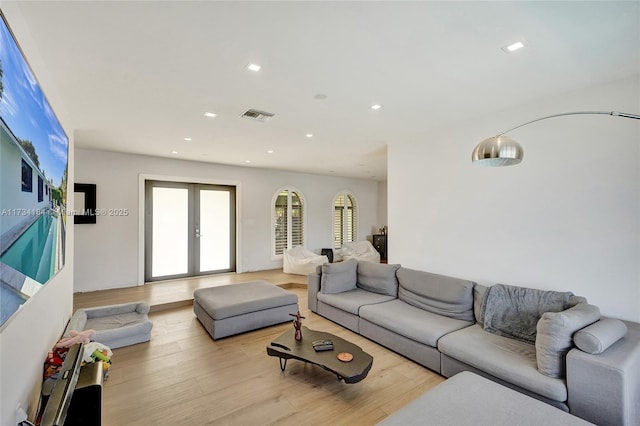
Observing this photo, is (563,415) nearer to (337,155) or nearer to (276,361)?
(276,361)

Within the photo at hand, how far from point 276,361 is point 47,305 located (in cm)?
203

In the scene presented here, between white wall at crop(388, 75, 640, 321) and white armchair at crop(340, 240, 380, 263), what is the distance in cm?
395

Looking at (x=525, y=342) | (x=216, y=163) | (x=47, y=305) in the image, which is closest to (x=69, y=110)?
(x=47, y=305)

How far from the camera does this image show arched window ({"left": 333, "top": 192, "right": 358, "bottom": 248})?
29.5 feet

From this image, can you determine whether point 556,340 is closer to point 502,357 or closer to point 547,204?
point 502,357

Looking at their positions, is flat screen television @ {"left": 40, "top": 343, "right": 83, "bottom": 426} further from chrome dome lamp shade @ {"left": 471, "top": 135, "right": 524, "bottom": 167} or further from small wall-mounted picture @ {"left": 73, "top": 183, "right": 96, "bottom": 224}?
small wall-mounted picture @ {"left": 73, "top": 183, "right": 96, "bottom": 224}

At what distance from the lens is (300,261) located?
688 centimetres

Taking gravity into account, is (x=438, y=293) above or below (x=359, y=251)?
above

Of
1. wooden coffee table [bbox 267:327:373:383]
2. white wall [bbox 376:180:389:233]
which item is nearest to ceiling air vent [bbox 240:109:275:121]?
wooden coffee table [bbox 267:327:373:383]

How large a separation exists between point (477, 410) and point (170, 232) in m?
6.20

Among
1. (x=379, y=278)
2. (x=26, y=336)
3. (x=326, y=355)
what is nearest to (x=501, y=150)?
(x=326, y=355)

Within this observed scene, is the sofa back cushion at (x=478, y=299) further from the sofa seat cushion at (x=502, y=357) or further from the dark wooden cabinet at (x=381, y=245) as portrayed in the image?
the dark wooden cabinet at (x=381, y=245)

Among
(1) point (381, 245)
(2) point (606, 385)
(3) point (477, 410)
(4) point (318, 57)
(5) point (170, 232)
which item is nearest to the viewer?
(3) point (477, 410)

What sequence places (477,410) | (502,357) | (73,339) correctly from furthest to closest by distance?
(73,339)
(502,357)
(477,410)
